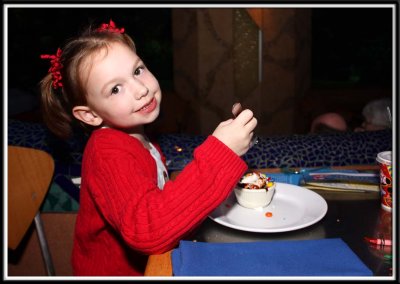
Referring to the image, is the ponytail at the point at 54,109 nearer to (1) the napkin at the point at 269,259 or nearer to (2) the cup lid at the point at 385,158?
(1) the napkin at the point at 269,259

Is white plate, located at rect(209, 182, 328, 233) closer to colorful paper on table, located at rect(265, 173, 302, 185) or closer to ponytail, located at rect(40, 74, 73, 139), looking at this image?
colorful paper on table, located at rect(265, 173, 302, 185)

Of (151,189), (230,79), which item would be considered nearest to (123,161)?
(151,189)

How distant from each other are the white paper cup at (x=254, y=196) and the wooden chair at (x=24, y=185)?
2.75 feet

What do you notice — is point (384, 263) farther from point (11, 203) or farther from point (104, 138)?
point (11, 203)

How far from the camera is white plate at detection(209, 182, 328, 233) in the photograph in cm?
104

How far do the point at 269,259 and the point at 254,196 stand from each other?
1.00 ft

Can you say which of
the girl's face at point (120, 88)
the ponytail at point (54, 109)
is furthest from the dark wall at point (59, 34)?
the girl's face at point (120, 88)

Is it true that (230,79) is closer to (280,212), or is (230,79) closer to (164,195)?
(280,212)

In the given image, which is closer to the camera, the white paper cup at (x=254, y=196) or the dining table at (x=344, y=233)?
the dining table at (x=344, y=233)

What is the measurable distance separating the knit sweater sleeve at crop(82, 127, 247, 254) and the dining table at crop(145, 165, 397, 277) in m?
0.05

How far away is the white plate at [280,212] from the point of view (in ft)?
3.41

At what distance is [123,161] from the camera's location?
1062 millimetres

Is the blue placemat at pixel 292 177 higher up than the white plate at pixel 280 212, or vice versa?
the blue placemat at pixel 292 177

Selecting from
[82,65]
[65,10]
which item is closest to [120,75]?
[82,65]
